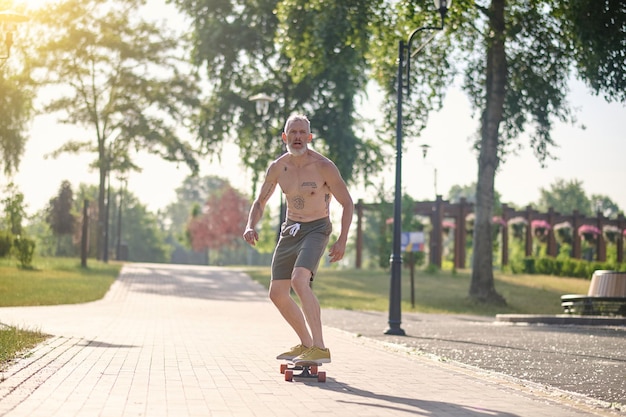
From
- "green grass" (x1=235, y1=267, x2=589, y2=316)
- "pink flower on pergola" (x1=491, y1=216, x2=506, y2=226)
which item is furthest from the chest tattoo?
"pink flower on pergola" (x1=491, y1=216, x2=506, y2=226)

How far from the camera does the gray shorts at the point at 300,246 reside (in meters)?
8.99

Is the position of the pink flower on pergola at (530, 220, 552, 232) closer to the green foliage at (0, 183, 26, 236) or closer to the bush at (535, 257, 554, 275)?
the bush at (535, 257, 554, 275)

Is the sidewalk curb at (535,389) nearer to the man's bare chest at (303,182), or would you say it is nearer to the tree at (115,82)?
the man's bare chest at (303,182)

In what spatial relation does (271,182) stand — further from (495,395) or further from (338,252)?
(495,395)

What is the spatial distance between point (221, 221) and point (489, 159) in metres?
47.8

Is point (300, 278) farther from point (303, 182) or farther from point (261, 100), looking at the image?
point (261, 100)

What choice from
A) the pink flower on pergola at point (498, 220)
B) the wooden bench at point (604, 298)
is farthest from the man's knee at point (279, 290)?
the pink flower on pergola at point (498, 220)

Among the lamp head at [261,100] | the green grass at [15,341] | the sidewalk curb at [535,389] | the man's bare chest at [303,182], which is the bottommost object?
the sidewalk curb at [535,389]

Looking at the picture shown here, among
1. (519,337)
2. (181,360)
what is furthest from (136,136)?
(181,360)

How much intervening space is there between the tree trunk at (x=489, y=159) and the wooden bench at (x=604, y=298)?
618cm

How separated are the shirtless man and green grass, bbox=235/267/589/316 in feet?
58.3

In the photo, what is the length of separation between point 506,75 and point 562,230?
3466 cm

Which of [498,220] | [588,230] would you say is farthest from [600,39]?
[588,230]

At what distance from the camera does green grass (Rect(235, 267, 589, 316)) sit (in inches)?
1124
